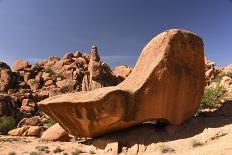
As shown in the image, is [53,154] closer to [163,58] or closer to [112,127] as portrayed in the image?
[112,127]

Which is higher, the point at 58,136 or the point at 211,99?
the point at 211,99

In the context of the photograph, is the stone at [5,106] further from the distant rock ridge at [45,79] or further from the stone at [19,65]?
the stone at [19,65]

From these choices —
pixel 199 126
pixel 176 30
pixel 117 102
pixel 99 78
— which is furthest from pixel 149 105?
pixel 99 78

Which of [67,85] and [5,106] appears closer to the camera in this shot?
[5,106]

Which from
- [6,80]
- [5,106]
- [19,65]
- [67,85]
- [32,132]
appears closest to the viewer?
[32,132]

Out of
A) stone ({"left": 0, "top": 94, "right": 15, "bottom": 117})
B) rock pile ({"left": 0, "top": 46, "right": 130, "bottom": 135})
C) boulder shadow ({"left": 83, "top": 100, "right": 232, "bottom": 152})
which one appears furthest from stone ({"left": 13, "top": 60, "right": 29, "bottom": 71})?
boulder shadow ({"left": 83, "top": 100, "right": 232, "bottom": 152})

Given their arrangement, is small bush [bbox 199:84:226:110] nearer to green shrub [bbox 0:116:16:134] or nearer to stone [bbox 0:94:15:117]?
green shrub [bbox 0:116:16:134]

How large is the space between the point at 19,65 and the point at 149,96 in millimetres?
35914

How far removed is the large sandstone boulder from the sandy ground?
1.50 ft

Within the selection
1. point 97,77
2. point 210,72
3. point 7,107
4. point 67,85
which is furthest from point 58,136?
point 210,72

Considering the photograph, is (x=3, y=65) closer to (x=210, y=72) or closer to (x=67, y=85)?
(x=67, y=85)

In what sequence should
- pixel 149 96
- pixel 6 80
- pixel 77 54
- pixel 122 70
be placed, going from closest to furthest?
pixel 149 96, pixel 6 80, pixel 122 70, pixel 77 54

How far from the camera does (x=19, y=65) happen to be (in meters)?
44.8

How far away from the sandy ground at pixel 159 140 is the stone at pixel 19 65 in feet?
106
